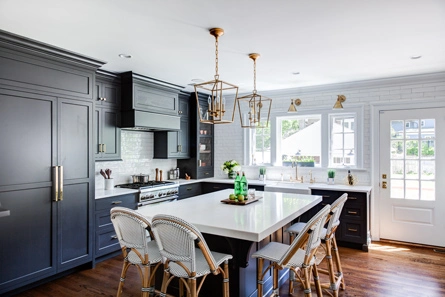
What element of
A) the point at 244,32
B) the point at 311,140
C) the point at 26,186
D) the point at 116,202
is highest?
the point at 244,32

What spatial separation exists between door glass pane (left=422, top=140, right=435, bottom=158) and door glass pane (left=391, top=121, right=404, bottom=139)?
1.07 ft

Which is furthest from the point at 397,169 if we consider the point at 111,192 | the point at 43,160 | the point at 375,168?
the point at 43,160

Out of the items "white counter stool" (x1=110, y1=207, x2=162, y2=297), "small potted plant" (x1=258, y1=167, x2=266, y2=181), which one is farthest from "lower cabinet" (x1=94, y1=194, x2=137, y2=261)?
"small potted plant" (x1=258, y1=167, x2=266, y2=181)

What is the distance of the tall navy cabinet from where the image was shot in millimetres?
2826

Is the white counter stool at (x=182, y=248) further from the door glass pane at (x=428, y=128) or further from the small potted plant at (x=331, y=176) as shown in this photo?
the door glass pane at (x=428, y=128)

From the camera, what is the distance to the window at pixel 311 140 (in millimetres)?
5004

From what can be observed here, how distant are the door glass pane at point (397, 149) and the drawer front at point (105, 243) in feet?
14.0

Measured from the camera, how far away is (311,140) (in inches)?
211

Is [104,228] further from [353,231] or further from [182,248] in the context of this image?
[353,231]

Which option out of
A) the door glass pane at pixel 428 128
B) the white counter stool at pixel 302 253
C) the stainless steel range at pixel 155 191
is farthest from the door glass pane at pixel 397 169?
the stainless steel range at pixel 155 191

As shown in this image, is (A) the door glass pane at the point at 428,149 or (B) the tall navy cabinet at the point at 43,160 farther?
(A) the door glass pane at the point at 428,149

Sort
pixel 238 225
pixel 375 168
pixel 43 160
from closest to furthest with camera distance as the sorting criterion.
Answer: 1. pixel 238 225
2. pixel 43 160
3. pixel 375 168

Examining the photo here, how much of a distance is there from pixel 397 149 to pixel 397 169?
1.01 feet

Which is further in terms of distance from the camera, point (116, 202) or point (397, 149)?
point (397, 149)
